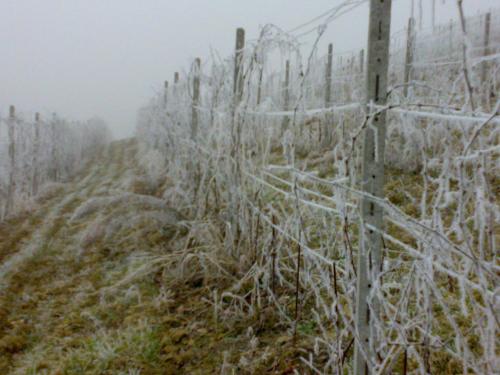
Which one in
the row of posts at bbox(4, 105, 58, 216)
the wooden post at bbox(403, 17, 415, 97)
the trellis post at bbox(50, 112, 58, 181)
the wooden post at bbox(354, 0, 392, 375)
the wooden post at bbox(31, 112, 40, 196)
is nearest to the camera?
the wooden post at bbox(354, 0, 392, 375)

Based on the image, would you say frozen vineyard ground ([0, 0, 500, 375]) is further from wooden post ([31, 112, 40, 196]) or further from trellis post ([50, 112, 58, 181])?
trellis post ([50, 112, 58, 181])

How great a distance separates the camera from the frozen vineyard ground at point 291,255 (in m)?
1.03

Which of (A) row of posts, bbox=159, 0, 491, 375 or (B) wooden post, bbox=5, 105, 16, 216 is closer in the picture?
(A) row of posts, bbox=159, 0, 491, 375

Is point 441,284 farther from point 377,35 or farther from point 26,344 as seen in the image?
point 26,344

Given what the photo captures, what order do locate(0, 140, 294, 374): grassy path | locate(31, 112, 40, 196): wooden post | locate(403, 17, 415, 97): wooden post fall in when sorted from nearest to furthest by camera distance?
1. locate(0, 140, 294, 374): grassy path
2. locate(403, 17, 415, 97): wooden post
3. locate(31, 112, 40, 196): wooden post

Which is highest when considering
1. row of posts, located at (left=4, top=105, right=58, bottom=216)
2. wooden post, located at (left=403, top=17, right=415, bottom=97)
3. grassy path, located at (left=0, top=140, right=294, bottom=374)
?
wooden post, located at (left=403, top=17, right=415, bottom=97)

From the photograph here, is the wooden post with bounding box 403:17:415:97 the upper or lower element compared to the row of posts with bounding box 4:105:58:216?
upper

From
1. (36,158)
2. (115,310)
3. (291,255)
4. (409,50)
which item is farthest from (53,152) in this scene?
(291,255)

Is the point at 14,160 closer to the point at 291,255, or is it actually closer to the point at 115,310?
the point at 115,310

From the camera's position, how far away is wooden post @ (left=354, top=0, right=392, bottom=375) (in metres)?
1.19

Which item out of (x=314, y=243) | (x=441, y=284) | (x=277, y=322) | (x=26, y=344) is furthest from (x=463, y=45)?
(x=26, y=344)

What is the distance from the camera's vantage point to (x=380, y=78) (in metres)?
1.21

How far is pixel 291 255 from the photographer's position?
2205 mm

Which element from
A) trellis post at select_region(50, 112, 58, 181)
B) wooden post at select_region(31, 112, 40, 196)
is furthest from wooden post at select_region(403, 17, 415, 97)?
trellis post at select_region(50, 112, 58, 181)
